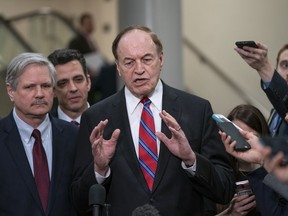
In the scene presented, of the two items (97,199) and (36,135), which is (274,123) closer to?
(36,135)

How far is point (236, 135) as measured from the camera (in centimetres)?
340

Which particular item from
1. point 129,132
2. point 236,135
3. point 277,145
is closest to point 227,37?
point 129,132

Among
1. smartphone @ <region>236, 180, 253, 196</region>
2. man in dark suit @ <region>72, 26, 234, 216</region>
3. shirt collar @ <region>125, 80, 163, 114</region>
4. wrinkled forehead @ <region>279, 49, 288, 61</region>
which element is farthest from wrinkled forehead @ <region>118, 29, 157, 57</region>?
wrinkled forehead @ <region>279, 49, 288, 61</region>

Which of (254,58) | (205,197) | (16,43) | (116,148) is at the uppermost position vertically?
(254,58)

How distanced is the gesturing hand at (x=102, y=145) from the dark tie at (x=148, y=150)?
214 millimetres

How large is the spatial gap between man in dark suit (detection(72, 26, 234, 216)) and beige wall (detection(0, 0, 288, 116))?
188 inches

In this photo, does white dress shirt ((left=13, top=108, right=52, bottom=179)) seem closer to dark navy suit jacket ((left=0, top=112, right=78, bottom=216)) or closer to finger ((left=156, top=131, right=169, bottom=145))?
dark navy suit jacket ((left=0, top=112, right=78, bottom=216))

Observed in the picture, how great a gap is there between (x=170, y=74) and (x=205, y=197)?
359 centimetres

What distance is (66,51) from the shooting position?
4.90 m

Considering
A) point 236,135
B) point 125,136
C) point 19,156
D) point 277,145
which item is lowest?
point 19,156

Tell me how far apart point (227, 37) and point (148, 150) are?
244 inches

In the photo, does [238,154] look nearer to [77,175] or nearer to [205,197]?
[205,197]

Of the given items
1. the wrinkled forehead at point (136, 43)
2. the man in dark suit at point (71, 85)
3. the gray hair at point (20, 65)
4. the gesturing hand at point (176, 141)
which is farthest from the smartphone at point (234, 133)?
the man in dark suit at point (71, 85)

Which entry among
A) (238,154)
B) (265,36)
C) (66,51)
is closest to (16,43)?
(265,36)
